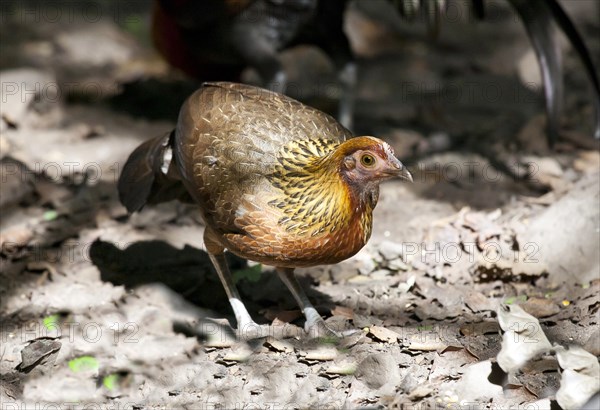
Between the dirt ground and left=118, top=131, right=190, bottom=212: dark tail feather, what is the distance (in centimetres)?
54

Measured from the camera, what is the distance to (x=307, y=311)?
178 inches

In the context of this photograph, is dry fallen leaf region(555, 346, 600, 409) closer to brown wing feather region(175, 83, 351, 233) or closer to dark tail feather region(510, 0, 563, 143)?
brown wing feather region(175, 83, 351, 233)

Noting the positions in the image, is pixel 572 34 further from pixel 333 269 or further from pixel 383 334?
pixel 383 334

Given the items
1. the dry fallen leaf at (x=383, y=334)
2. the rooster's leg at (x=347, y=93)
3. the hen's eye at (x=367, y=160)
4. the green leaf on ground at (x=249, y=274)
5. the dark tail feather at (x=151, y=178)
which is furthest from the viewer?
the rooster's leg at (x=347, y=93)

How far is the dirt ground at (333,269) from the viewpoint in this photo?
13.0 ft

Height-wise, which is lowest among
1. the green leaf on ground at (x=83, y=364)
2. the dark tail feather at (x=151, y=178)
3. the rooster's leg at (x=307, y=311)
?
the green leaf on ground at (x=83, y=364)

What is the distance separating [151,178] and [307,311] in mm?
1147

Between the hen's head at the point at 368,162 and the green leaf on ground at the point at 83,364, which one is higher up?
the hen's head at the point at 368,162

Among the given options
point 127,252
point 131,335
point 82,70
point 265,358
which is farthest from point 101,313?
point 82,70

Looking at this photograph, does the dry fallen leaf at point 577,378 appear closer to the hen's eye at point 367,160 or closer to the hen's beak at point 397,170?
the hen's beak at point 397,170

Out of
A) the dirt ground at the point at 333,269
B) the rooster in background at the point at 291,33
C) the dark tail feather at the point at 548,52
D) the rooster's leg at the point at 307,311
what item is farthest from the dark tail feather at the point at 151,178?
the dark tail feather at the point at 548,52

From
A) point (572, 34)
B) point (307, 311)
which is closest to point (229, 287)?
point (307, 311)

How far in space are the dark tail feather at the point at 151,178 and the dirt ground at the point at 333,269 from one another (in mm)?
538

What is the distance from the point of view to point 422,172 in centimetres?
643
